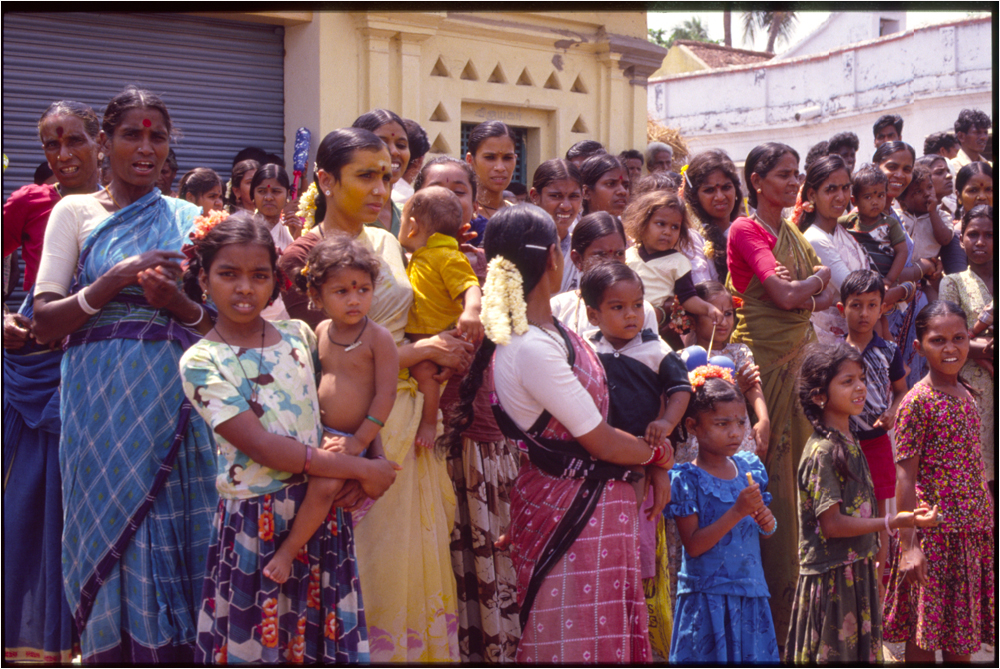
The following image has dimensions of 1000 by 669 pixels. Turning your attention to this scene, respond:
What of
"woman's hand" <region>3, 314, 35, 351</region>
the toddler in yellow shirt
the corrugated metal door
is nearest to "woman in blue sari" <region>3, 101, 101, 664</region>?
"woman's hand" <region>3, 314, 35, 351</region>

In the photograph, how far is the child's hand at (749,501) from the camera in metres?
3.62

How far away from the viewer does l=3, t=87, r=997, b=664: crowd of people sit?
3.09 metres

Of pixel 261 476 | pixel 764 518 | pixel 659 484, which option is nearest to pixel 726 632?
Result: pixel 764 518

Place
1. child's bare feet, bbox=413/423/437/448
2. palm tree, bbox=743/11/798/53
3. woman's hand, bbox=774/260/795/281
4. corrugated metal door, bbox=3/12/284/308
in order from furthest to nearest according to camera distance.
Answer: palm tree, bbox=743/11/798/53 → corrugated metal door, bbox=3/12/284/308 → woman's hand, bbox=774/260/795/281 → child's bare feet, bbox=413/423/437/448

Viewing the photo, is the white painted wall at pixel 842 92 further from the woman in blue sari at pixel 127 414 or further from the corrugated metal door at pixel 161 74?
the woman in blue sari at pixel 127 414

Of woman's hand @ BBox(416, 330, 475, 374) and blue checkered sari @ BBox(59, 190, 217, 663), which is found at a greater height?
woman's hand @ BBox(416, 330, 475, 374)

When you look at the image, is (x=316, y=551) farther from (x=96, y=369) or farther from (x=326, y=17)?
(x=326, y=17)

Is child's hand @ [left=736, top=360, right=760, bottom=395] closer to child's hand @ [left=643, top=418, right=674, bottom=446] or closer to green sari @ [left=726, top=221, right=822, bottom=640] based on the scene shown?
green sari @ [left=726, top=221, right=822, bottom=640]

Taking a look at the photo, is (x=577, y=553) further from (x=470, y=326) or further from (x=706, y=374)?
(x=706, y=374)

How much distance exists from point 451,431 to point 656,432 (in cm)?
82

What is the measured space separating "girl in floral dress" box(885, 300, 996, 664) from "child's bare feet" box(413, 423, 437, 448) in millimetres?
2175

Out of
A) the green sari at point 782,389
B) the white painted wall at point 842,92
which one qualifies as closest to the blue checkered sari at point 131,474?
the green sari at point 782,389

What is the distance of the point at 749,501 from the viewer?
364cm

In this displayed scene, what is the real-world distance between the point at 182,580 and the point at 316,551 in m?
0.64
